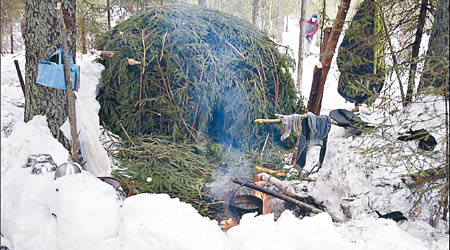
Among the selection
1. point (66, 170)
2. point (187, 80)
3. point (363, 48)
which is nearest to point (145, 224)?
point (66, 170)

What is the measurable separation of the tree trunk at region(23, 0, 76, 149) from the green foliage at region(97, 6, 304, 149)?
1176 mm

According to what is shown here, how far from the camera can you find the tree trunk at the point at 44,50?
3307 millimetres

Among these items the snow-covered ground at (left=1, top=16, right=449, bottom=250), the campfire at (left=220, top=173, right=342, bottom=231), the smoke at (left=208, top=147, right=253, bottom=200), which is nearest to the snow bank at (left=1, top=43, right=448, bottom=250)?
the snow-covered ground at (left=1, top=16, right=449, bottom=250)

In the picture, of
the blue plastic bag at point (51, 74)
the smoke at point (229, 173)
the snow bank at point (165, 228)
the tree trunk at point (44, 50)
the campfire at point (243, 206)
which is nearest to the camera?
the snow bank at point (165, 228)

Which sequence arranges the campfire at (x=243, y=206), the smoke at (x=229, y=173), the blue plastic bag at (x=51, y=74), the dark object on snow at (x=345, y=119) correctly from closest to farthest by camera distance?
1. the blue plastic bag at (x=51, y=74)
2. the campfire at (x=243, y=206)
3. the smoke at (x=229, y=173)
4. the dark object on snow at (x=345, y=119)

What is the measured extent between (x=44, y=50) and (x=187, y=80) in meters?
1.94

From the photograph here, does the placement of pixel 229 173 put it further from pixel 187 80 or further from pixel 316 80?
pixel 316 80

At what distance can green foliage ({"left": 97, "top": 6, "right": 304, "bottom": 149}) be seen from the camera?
471cm

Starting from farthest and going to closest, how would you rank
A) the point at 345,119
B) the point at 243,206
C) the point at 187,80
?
the point at 187,80 < the point at 345,119 < the point at 243,206

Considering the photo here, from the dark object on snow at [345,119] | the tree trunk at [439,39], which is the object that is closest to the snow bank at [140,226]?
the tree trunk at [439,39]

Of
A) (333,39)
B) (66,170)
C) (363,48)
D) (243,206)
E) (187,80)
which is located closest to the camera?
(66,170)

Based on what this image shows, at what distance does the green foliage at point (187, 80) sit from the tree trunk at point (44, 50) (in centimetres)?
118

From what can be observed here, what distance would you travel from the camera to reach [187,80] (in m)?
4.77

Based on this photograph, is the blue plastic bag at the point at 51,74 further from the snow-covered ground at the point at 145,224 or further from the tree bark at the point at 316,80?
the tree bark at the point at 316,80
